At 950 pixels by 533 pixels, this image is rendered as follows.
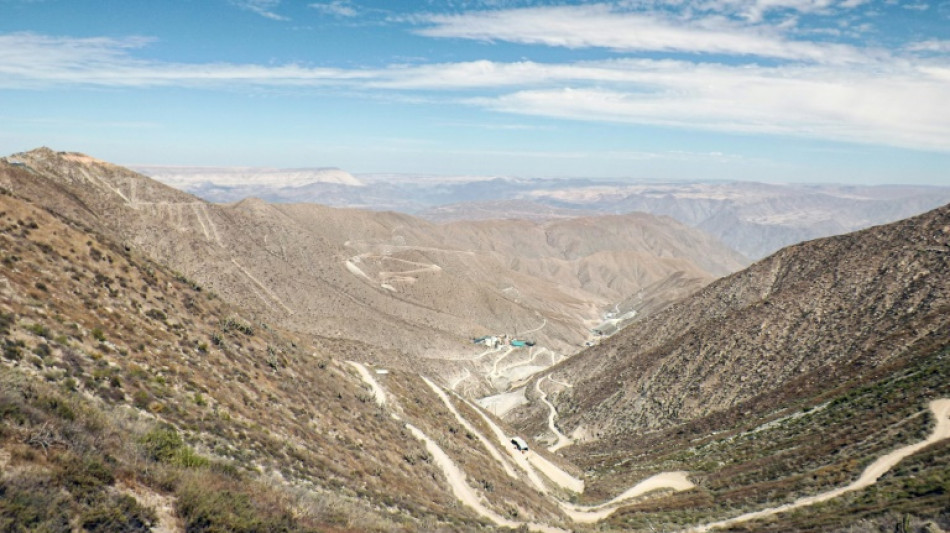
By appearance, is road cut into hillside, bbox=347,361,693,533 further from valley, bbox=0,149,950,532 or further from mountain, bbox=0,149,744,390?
mountain, bbox=0,149,744,390

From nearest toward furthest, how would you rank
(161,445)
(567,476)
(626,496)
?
(161,445) → (626,496) → (567,476)

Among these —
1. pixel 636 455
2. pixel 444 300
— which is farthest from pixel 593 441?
pixel 444 300

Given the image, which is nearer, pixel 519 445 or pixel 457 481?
pixel 457 481

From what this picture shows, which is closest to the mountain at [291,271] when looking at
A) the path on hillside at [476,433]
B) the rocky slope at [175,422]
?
the path on hillside at [476,433]

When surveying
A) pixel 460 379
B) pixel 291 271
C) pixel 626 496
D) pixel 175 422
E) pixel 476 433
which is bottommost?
pixel 460 379

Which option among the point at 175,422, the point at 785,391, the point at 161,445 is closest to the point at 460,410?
the point at 785,391

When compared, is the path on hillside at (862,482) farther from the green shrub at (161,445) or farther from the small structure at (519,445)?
the green shrub at (161,445)

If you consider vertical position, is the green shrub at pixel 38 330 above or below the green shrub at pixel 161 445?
above

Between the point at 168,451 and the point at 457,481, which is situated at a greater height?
the point at 168,451

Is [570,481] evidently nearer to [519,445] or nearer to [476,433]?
[519,445]
